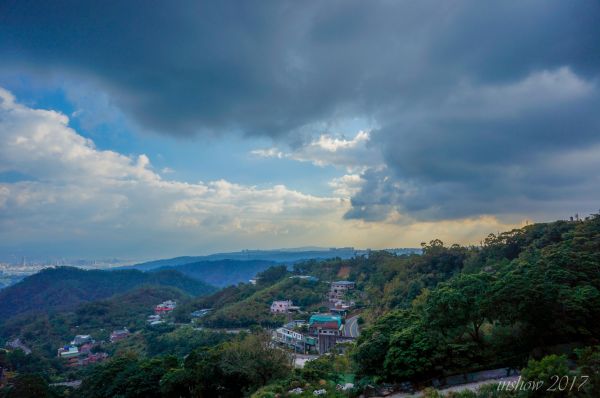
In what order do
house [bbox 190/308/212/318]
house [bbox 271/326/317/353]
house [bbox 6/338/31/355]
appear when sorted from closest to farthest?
house [bbox 271/326/317/353] < house [bbox 6/338/31/355] < house [bbox 190/308/212/318]

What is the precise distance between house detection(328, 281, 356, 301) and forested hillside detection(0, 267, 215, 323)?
72.4 m

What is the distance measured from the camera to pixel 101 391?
895 inches

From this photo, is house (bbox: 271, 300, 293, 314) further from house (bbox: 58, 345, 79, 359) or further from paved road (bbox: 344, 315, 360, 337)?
house (bbox: 58, 345, 79, 359)

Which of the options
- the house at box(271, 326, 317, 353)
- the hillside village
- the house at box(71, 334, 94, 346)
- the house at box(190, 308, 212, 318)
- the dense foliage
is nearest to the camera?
the dense foliage

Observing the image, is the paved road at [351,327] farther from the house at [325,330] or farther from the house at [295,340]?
the house at [295,340]

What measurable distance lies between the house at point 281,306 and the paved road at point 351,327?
1095 cm

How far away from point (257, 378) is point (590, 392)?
1392 centimetres

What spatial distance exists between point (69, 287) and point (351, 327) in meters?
100

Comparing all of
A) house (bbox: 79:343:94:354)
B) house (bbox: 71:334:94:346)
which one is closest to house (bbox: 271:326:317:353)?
house (bbox: 79:343:94:354)

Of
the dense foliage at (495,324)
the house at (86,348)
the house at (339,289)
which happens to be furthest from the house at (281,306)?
the dense foliage at (495,324)

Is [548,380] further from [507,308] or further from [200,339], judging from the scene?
[200,339]

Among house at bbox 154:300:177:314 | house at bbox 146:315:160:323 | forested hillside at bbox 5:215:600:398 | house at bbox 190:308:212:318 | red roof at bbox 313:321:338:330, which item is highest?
forested hillside at bbox 5:215:600:398

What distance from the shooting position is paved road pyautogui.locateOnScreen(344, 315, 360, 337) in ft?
120

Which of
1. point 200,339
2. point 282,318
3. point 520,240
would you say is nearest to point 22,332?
point 200,339
